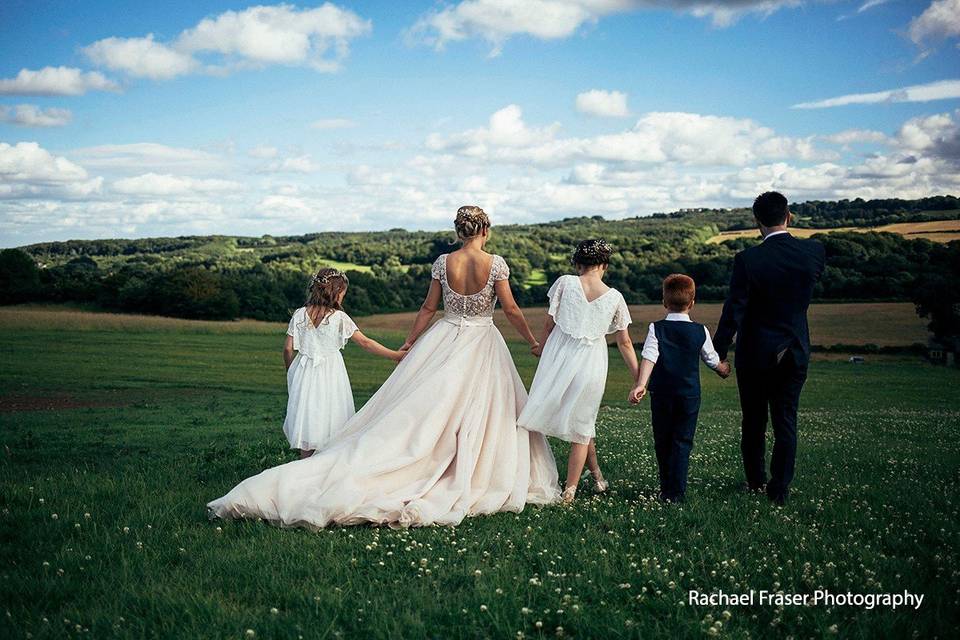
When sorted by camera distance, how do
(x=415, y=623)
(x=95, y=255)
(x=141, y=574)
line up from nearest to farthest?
(x=415, y=623)
(x=141, y=574)
(x=95, y=255)

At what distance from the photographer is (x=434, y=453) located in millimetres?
8383

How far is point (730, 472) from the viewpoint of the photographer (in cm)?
1010

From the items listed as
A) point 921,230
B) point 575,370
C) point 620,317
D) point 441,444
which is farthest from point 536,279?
point 441,444

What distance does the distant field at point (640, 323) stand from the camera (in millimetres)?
54938

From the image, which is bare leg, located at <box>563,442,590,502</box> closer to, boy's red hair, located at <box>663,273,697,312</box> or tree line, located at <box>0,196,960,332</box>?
boy's red hair, located at <box>663,273,697,312</box>

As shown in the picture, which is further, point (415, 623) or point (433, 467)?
point (433, 467)

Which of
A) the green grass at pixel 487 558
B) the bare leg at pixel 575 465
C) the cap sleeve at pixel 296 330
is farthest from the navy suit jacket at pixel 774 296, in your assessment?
the cap sleeve at pixel 296 330

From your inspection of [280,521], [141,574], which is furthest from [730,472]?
[141,574]

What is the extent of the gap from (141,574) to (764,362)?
6.36 meters

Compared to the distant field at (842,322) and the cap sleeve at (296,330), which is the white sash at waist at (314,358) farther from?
the distant field at (842,322)

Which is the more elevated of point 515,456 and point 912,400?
point 515,456

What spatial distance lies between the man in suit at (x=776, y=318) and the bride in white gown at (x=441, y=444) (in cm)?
251

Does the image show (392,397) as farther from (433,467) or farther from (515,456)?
(515,456)

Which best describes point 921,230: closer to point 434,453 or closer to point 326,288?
point 326,288
